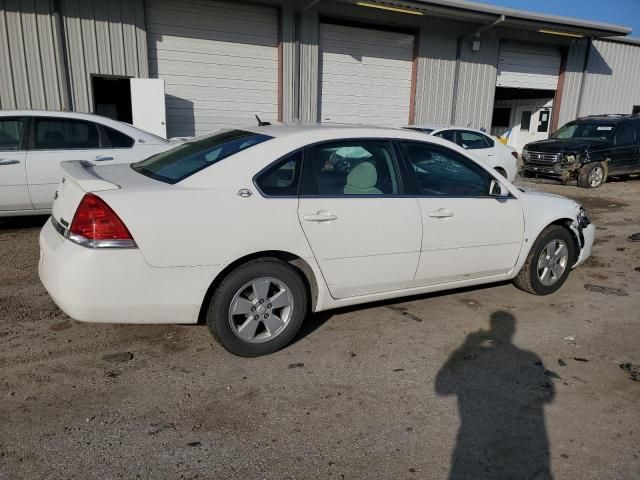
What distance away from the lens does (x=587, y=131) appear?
550 inches

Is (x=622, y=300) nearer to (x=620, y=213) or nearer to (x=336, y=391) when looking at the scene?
(x=336, y=391)

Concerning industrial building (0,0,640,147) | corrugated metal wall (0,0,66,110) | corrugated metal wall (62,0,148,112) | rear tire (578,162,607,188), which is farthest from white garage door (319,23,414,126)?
corrugated metal wall (0,0,66,110)

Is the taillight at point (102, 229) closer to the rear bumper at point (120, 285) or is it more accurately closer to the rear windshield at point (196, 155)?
the rear bumper at point (120, 285)

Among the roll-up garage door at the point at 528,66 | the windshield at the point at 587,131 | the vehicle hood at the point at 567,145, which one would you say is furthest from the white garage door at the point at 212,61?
the roll-up garage door at the point at 528,66

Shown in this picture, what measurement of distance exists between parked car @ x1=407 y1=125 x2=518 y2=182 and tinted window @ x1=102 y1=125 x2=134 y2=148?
19.7ft

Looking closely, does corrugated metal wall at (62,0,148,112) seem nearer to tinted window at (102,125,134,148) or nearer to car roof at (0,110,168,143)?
car roof at (0,110,168,143)

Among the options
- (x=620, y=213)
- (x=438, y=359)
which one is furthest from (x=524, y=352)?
(x=620, y=213)

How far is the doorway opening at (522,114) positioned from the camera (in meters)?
19.5

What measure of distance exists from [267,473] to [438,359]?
5.36 feet

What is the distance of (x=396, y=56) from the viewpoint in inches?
591

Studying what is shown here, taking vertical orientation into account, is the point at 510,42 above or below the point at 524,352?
above

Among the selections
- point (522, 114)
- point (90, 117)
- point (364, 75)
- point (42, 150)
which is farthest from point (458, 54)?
point (42, 150)

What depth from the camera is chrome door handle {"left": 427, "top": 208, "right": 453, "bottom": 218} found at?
13.0 feet

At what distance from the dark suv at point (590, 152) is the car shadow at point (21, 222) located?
1152cm
